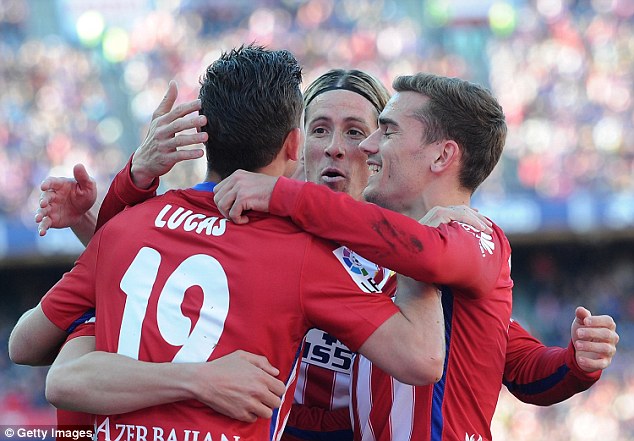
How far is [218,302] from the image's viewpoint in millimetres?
3002

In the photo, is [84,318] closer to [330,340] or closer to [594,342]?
[330,340]

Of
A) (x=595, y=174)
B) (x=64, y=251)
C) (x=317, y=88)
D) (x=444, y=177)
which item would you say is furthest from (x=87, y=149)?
(x=444, y=177)

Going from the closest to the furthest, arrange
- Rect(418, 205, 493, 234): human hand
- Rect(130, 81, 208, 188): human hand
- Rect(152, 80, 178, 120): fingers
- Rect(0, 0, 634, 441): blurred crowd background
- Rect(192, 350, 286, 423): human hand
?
Rect(192, 350, 286, 423): human hand, Rect(130, 81, 208, 188): human hand, Rect(418, 205, 493, 234): human hand, Rect(152, 80, 178, 120): fingers, Rect(0, 0, 634, 441): blurred crowd background

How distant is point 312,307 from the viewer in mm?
2977

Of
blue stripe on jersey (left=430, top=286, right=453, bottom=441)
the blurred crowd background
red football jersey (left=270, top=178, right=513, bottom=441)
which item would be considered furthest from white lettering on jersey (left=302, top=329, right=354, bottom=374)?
the blurred crowd background

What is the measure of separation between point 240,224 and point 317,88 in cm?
178

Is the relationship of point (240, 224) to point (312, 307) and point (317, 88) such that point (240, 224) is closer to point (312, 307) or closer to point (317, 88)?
point (312, 307)

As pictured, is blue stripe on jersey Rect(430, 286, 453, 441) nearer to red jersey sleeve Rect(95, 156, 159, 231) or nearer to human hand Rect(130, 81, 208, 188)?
human hand Rect(130, 81, 208, 188)

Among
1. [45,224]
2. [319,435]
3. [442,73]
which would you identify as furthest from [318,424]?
[442,73]

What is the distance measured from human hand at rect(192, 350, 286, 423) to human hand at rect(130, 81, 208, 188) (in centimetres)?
70

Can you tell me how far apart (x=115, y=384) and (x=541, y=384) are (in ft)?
5.41

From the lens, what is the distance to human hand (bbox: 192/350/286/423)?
2.92 m

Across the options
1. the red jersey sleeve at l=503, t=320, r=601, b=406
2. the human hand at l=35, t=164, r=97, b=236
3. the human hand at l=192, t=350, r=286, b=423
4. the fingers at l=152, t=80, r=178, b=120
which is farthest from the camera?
the human hand at l=35, t=164, r=97, b=236

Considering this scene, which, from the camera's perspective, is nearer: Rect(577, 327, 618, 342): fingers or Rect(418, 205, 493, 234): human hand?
Rect(418, 205, 493, 234): human hand
